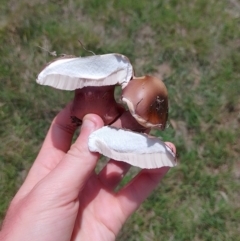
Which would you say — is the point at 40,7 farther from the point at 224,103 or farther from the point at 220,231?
the point at 220,231

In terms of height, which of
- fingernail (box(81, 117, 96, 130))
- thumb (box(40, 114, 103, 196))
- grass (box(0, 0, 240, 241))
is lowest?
grass (box(0, 0, 240, 241))

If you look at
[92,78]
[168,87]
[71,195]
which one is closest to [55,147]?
[71,195]

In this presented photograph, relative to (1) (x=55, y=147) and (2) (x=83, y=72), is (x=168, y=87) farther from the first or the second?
(2) (x=83, y=72)

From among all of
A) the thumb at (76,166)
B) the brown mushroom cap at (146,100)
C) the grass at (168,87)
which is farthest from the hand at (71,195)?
the grass at (168,87)

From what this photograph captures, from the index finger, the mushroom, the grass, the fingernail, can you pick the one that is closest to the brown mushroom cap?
the mushroom

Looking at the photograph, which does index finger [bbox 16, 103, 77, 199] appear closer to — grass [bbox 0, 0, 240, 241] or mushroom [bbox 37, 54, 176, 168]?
mushroom [bbox 37, 54, 176, 168]

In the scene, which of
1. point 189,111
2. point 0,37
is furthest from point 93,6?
point 189,111
